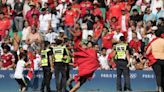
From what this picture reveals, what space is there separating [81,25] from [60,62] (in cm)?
560

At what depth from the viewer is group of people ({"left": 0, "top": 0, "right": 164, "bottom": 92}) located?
2441 cm

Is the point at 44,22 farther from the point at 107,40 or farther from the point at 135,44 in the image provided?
the point at 135,44

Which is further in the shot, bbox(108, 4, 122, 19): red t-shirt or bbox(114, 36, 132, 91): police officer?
bbox(108, 4, 122, 19): red t-shirt

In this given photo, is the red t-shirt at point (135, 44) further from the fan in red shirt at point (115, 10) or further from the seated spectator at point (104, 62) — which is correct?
the fan in red shirt at point (115, 10)

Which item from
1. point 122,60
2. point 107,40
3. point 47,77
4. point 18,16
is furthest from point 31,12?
point 122,60

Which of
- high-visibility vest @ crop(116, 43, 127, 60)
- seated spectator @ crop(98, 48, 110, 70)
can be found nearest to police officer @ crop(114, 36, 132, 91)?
high-visibility vest @ crop(116, 43, 127, 60)

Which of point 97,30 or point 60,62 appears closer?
point 60,62

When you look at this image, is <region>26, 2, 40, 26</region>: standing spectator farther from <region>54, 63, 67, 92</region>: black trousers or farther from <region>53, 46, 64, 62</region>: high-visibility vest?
Result: <region>53, 46, 64, 62</region>: high-visibility vest

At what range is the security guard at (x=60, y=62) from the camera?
2328cm

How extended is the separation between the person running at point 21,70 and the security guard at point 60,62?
2.67 metres

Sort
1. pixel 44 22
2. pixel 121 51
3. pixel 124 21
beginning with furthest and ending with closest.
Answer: pixel 44 22
pixel 124 21
pixel 121 51

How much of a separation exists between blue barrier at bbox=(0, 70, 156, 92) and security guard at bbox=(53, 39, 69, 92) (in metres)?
2.21

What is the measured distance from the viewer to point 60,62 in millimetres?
23453

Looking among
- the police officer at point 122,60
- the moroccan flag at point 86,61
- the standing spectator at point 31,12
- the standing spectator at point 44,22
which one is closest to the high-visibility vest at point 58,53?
the moroccan flag at point 86,61
